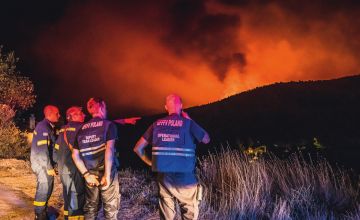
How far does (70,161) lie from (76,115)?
0.69 m

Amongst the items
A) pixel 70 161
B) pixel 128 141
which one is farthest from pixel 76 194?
pixel 128 141

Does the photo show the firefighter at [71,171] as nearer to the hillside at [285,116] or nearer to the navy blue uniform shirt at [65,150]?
the navy blue uniform shirt at [65,150]

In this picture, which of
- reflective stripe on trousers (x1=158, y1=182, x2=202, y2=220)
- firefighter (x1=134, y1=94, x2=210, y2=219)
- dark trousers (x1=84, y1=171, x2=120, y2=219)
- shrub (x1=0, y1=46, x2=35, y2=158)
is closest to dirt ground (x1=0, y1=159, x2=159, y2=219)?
dark trousers (x1=84, y1=171, x2=120, y2=219)

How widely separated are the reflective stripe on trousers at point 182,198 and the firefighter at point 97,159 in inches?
26.1

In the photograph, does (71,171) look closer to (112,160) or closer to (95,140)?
(95,140)

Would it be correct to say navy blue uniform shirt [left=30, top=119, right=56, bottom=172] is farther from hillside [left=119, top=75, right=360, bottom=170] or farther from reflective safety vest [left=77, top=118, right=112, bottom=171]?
hillside [left=119, top=75, right=360, bottom=170]

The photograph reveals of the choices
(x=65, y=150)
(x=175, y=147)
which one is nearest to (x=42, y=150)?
(x=65, y=150)

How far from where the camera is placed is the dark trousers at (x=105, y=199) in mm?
6324

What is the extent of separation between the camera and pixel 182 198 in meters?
5.95

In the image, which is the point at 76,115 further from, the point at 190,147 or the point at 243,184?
the point at 243,184

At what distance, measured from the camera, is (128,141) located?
40.4 meters

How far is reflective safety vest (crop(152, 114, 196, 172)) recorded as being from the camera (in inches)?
232

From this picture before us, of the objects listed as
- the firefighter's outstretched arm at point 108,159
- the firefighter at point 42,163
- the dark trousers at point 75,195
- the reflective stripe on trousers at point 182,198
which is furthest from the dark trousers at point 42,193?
the reflective stripe on trousers at point 182,198

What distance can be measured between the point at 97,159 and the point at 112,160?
0.89 feet
